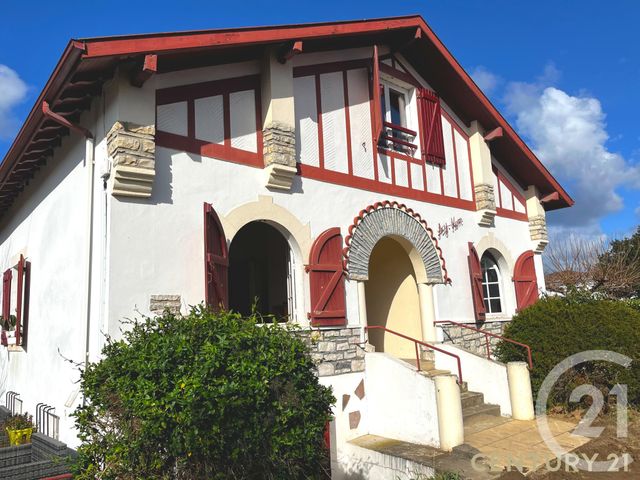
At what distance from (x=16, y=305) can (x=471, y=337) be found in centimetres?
877

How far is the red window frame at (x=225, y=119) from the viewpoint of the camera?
6.71 m

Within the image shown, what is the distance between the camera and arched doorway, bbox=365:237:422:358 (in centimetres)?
1026

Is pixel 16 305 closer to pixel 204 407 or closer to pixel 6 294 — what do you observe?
pixel 6 294

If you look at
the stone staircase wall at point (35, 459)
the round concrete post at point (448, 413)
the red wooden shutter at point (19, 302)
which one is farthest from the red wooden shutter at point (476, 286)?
the red wooden shutter at point (19, 302)

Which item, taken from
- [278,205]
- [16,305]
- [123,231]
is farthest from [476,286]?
[16,305]

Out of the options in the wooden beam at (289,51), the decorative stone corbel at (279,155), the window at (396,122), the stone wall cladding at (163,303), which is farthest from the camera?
the window at (396,122)

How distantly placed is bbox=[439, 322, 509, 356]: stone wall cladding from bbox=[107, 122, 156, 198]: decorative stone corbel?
6.18 m

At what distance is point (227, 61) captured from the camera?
24.5ft

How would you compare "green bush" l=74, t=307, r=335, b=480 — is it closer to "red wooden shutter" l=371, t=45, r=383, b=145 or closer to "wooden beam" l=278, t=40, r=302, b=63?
"wooden beam" l=278, t=40, r=302, b=63

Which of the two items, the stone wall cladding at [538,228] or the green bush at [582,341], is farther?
the stone wall cladding at [538,228]

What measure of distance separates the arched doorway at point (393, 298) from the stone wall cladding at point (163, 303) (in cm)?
509

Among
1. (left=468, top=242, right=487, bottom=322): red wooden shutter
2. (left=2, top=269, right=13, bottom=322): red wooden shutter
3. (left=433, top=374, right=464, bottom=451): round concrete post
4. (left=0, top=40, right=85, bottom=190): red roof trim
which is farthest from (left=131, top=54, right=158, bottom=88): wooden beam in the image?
(left=468, top=242, right=487, bottom=322): red wooden shutter

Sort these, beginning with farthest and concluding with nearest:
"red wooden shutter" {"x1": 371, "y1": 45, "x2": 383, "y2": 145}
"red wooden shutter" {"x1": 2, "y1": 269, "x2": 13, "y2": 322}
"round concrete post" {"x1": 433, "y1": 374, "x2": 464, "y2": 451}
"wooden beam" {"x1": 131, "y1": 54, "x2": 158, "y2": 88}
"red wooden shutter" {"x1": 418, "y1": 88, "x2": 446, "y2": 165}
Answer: "red wooden shutter" {"x1": 418, "y1": 88, "x2": 446, "y2": 165} < "red wooden shutter" {"x1": 2, "y1": 269, "x2": 13, "y2": 322} < "red wooden shutter" {"x1": 371, "y1": 45, "x2": 383, "y2": 145} < "round concrete post" {"x1": 433, "y1": 374, "x2": 464, "y2": 451} < "wooden beam" {"x1": 131, "y1": 54, "x2": 158, "y2": 88}

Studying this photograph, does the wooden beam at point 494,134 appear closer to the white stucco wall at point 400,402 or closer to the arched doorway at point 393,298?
the arched doorway at point 393,298
